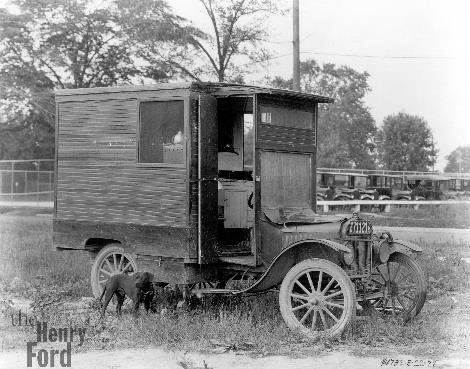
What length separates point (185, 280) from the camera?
833 cm

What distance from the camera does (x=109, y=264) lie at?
30.6 feet

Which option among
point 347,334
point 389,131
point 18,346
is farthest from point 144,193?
point 389,131

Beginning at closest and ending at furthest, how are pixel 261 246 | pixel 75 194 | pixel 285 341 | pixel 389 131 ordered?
pixel 285 341, pixel 261 246, pixel 75 194, pixel 389 131

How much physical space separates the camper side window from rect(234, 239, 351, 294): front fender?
166 cm

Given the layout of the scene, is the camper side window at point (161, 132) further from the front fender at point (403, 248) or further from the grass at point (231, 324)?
the front fender at point (403, 248)

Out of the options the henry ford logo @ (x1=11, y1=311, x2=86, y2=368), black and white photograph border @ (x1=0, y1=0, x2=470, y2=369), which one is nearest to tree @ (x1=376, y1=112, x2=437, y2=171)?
black and white photograph border @ (x1=0, y1=0, x2=470, y2=369)

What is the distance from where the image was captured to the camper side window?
838cm

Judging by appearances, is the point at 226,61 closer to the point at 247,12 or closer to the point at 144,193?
the point at 247,12

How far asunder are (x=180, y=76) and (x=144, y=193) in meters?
19.1

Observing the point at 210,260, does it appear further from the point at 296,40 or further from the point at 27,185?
the point at 27,185

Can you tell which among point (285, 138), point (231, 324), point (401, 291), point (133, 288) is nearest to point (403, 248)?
point (401, 291)

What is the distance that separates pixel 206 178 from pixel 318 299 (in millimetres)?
1991

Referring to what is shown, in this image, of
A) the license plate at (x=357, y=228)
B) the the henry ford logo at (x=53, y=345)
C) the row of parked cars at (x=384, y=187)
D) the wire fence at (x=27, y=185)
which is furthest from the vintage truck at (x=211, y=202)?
the row of parked cars at (x=384, y=187)

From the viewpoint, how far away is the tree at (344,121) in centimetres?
5703
